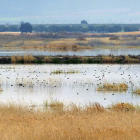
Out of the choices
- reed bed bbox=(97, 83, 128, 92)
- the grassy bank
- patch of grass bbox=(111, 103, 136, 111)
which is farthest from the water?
the grassy bank

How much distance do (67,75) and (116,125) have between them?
2187 cm

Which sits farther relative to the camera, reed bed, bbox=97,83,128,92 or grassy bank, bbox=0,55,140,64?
grassy bank, bbox=0,55,140,64

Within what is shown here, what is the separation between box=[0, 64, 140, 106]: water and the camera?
22.5 meters

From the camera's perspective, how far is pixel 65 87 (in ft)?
90.0

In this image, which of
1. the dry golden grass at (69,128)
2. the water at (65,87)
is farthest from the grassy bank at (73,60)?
the dry golden grass at (69,128)

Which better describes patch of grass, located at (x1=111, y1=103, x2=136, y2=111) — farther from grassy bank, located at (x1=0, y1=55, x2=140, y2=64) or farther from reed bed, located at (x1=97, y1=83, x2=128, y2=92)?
grassy bank, located at (x1=0, y1=55, x2=140, y2=64)

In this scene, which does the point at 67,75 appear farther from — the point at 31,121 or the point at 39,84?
the point at 31,121

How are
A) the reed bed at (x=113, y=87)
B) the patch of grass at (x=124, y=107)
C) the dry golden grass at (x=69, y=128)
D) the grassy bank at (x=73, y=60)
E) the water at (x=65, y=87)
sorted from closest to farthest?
the dry golden grass at (x=69, y=128) < the patch of grass at (x=124, y=107) < the water at (x=65, y=87) < the reed bed at (x=113, y=87) < the grassy bank at (x=73, y=60)

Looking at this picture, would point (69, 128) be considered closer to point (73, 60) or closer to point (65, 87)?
point (65, 87)

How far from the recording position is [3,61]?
48.7 meters

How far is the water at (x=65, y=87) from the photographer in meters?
22.5

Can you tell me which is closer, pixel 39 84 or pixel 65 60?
pixel 39 84

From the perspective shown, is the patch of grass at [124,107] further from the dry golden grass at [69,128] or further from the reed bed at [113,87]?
Answer: the reed bed at [113,87]

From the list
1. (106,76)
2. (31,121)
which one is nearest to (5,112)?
(31,121)
